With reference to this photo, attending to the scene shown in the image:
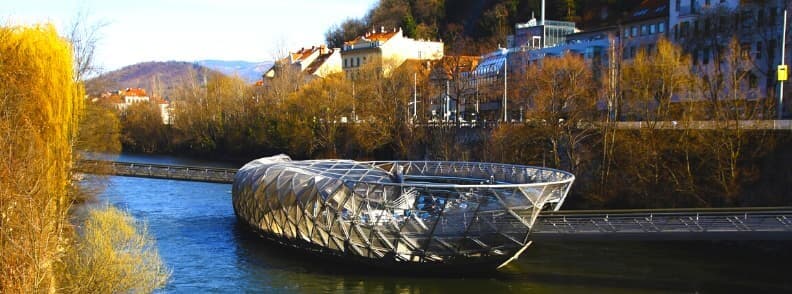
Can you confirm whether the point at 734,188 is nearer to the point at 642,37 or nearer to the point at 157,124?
the point at 642,37

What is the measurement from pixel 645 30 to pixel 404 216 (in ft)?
151

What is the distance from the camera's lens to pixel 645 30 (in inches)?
2498

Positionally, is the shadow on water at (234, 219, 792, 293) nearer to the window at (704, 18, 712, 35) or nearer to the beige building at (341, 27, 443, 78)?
the window at (704, 18, 712, 35)

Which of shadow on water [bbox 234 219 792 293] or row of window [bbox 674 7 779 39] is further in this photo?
row of window [bbox 674 7 779 39]

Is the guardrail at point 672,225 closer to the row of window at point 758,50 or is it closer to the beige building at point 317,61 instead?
the row of window at point 758,50

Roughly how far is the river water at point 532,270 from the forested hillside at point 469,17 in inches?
2182

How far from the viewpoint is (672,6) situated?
194ft

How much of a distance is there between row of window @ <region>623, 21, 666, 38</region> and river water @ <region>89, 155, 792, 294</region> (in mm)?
34938

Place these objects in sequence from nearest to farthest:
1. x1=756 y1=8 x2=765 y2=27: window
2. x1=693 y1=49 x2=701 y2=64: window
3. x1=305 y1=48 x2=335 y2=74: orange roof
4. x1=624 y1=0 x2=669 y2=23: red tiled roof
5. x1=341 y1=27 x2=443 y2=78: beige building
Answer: x1=756 y1=8 x2=765 y2=27: window, x1=693 y1=49 x2=701 y2=64: window, x1=624 y1=0 x2=669 y2=23: red tiled roof, x1=341 y1=27 x2=443 y2=78: beige building, x1=305 y1=48 x2=335 y2=74: orange roof

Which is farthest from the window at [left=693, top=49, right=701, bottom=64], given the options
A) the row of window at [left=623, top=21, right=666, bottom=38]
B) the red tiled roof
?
the red tiled roof

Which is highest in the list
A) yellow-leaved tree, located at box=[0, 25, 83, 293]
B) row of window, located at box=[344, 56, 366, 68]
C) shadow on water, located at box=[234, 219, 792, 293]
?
row of window, located at box=[344, 56, 366, 68]

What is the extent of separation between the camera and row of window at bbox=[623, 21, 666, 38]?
2425 inches

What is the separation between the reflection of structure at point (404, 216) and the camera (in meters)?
22.9

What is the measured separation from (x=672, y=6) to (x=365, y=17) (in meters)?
84.3
